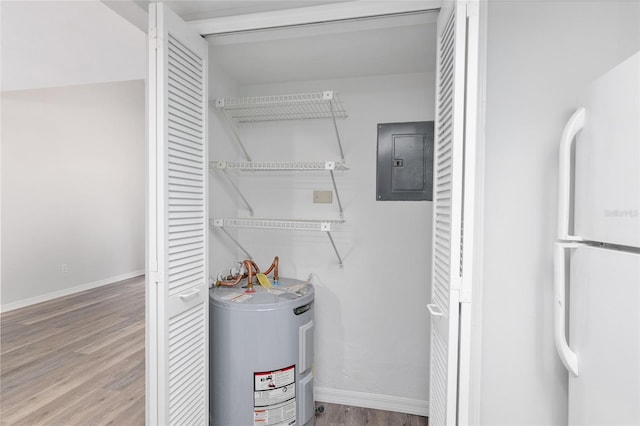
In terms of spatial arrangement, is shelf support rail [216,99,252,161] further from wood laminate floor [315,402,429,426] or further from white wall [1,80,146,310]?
white wall [1,80,146,310]

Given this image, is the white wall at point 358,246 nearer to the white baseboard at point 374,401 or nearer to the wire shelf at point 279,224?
the white baseboard at point 374,401

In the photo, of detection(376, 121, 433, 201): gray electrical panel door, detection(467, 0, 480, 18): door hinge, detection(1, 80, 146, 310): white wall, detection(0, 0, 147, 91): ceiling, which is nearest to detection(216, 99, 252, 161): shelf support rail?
detection(0, 0, 147, 91): ceiling

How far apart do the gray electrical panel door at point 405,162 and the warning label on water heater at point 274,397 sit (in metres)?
1.17

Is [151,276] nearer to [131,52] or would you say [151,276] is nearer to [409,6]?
[409,6]

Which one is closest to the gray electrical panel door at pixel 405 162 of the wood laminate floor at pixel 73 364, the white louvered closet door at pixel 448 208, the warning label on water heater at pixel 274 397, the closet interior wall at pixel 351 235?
the closet interior wall at pixel 351 235

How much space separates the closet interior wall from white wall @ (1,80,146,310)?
3.32 metres

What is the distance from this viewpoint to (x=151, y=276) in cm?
138

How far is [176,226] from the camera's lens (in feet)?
4.79

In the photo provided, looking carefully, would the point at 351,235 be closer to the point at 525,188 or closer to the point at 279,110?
the point at 279,110

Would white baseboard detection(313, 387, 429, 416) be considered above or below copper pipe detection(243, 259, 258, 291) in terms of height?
below

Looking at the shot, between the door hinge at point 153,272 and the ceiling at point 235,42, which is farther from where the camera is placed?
the ceiling at point 235,42

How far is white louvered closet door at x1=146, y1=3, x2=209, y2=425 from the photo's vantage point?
1346 millimetres

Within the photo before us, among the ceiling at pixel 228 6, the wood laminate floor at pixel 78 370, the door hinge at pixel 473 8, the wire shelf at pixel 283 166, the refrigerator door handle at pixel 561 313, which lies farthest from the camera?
the wood laminate floor at pixel 78 370

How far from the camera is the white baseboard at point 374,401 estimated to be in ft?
7.03
